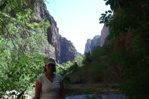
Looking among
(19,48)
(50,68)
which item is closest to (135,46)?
(50,68)

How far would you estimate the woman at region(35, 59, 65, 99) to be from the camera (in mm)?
4293

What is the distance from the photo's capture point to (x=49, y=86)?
14.2 feet

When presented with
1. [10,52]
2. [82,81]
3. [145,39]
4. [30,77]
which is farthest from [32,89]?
[82,81]

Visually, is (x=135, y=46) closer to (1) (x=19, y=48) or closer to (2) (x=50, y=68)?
(2) (x=50, y=68)

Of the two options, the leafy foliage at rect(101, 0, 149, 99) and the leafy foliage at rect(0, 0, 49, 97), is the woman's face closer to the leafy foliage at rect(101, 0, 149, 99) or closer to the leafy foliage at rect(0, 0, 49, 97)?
the leafy foliage at rect(101, 0, 149, 99)

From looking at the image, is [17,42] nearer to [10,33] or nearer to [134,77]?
[10,33]

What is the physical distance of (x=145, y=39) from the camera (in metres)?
5.46

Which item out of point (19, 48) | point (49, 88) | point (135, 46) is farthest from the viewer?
point (19, 48)

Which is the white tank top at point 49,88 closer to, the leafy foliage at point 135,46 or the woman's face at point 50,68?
the woman's face at point 50,68

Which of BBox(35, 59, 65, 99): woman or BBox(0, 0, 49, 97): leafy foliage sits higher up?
BBox(0, 0, 49, 97): leafy foliage

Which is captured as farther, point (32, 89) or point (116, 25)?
point (32, 89)

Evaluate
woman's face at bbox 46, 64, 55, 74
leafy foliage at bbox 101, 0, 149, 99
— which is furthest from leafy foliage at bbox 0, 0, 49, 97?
woman's face at bbox 46, 64, 55, 74

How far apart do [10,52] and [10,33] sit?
0.56 metres

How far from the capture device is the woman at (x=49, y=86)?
4293mm
